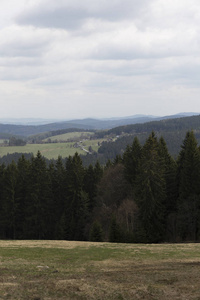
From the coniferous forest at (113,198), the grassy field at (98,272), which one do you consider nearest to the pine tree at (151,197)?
the coniferous forest at (113,198)

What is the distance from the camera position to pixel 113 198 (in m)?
56.0

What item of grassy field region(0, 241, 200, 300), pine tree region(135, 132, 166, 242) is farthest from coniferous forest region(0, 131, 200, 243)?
grassy field region(0, 241, 200, 300)

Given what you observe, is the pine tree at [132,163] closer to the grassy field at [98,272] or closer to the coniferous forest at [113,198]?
the coniferous forest at [113,198]

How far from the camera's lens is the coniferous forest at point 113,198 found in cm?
4456

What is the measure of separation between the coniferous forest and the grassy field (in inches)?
582

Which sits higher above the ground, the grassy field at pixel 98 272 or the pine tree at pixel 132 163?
the pine tree at pixel 132 163

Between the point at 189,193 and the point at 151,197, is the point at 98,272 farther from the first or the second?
the point at 189,193

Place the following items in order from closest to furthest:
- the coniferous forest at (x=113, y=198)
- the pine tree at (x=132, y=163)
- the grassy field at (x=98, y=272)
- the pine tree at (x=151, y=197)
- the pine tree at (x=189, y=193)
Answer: the grassy field at (x=98, y=272) < the pine tree at (x=189, y=193) < the coniferous forest at (x=113, y=198) < the pine tree at (x=151, y=197) < the pine tree at (x=132, y=163)

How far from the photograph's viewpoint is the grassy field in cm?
1401

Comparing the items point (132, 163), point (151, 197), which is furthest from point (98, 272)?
point (132, 163)

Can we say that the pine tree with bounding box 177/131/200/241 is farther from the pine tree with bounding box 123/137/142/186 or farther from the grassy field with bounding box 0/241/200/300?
the grassy field with bounding box 0/241/200/300

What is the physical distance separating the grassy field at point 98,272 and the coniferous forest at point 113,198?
1477 cm

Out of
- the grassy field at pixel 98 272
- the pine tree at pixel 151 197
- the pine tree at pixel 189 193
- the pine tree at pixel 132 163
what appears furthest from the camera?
the pine tree at pixel 132 163

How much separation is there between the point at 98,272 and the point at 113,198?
120 feet
